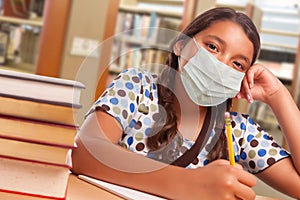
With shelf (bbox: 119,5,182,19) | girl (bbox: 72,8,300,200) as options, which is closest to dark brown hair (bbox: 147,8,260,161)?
girl (bbox: 72,8,300,200)

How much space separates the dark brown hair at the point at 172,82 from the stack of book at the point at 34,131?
39 centimetres

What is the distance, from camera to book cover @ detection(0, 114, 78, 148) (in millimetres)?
548

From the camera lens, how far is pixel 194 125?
0.99 m

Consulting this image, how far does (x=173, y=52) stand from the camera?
0.90 metres

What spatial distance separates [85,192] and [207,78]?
397mm

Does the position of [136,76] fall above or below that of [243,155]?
above

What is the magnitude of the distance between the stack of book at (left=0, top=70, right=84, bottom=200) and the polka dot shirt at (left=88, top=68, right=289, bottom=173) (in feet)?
0.94

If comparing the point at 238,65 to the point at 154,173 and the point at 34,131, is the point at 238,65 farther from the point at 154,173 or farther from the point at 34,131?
the point at 34,131

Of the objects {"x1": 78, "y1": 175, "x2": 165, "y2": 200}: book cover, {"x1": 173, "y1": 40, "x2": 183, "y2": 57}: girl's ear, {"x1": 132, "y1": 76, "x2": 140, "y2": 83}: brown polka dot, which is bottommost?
{"x1": 78, "y1": 175, "x2": 165, "y2": 200}: book cover

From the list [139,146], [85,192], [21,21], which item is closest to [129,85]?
[139,146]

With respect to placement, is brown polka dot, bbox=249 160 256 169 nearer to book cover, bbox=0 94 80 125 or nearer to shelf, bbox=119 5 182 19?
book cover, bbox=0 94 80 125

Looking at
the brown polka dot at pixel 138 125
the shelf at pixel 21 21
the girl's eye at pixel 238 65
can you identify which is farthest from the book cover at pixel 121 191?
the shelf at pixel 21 21

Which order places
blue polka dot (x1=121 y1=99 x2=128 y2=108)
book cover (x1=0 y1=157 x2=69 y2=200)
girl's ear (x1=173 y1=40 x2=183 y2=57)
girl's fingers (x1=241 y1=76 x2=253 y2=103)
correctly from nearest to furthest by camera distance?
book cover (x1=0 y1=157 x2=69 y2=200)
girl's ear (x1=173 y1=40 x2=183 y2=57)
blue polka dot (x1=121 y1=99 x2=128 y2=108)
girl's fingers (x1=241 y1=76 x2=253 y2=103)

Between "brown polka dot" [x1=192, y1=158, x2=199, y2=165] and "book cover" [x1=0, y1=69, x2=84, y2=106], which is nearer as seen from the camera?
"book cover" [x1=0, y1=69, x2=84, y2=106]
